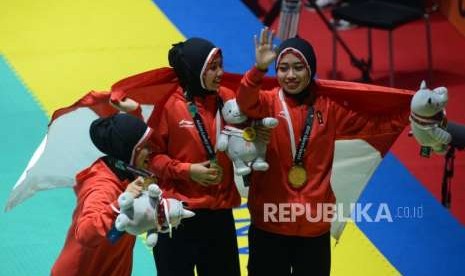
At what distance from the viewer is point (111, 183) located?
382cm

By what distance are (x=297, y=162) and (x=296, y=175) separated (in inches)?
3.0

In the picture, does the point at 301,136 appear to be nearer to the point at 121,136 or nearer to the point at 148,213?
the point at 121,136

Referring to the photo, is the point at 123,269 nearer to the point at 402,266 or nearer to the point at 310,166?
the point at 310,166

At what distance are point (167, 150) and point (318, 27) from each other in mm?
6715

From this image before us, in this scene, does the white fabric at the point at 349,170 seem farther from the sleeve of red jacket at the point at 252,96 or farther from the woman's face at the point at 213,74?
the woman's face at the point at 213,74

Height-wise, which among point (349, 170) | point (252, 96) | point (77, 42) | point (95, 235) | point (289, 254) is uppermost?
point (77, 42)

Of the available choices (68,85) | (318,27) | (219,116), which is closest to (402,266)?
(219,116)

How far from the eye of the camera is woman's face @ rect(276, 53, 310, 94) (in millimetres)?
4340

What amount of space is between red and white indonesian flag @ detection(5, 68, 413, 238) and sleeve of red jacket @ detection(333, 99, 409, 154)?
3 centimetres

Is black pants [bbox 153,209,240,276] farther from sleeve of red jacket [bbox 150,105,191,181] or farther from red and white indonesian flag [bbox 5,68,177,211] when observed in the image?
red and white indonesian flag [bbox 5,68,177,211]

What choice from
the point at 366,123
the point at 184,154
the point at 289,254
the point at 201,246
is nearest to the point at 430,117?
the point at 366,123

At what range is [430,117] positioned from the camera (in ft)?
14.1

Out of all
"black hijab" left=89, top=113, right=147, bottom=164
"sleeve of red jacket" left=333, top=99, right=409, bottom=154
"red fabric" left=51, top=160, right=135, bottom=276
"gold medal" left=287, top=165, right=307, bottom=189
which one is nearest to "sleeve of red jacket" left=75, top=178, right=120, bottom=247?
"red fabric" left=51, top=160, right=135, bottom=276

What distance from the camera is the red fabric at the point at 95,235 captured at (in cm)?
354
